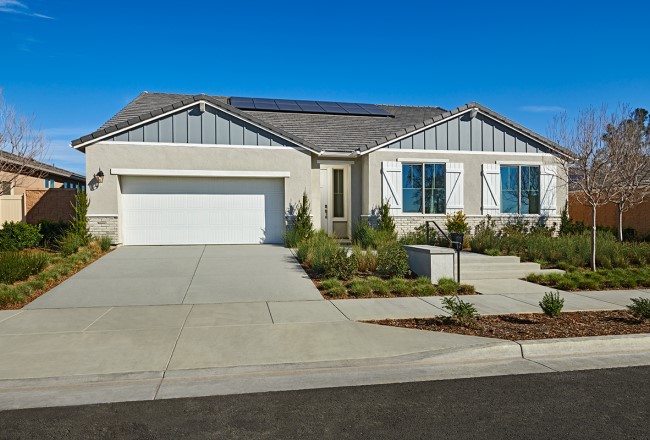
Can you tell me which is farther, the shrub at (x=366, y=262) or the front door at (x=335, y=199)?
the front door at (x=335, y=199)

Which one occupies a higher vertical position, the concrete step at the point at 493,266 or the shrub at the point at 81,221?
the shrub at the point at 81,221

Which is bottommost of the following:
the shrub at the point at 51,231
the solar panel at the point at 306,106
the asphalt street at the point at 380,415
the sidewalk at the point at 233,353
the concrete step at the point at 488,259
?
the asphalt street at the point at 380,415

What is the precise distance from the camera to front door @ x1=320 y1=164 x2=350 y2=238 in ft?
58.0

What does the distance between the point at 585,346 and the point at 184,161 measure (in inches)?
497

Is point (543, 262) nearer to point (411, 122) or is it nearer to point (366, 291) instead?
point (366, 291)

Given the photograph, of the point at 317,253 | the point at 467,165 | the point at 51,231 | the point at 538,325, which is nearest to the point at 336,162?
the point at 467,165

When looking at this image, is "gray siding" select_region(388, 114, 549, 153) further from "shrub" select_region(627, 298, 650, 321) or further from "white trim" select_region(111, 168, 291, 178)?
"shrub" select_region(627, 298, 650, 321)

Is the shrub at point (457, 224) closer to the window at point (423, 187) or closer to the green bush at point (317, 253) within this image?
the window at point (423, 187)

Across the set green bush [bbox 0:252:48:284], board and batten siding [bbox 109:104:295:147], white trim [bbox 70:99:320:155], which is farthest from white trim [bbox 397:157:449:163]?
green bush [bbox 0:252:48:284]

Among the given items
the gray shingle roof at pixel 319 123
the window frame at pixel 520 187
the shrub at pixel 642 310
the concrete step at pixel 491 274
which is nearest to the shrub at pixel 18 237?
the gray shingle roof at pixel 319 123

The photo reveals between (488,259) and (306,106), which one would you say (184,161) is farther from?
(488,259)

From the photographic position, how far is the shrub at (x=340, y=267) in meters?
10.9

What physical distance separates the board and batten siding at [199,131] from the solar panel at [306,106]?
4.08 m

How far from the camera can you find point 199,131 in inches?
614
